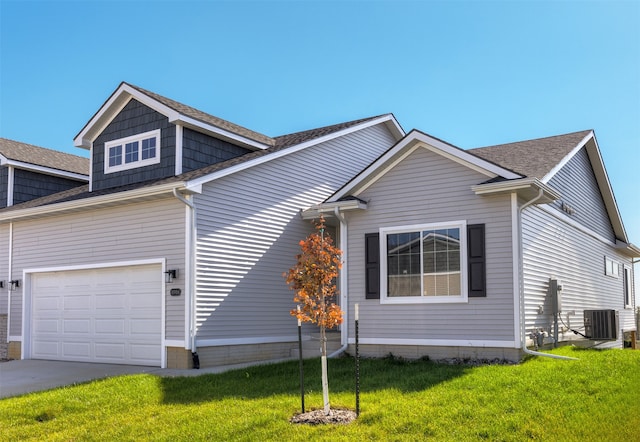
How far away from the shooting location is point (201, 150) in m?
15.7

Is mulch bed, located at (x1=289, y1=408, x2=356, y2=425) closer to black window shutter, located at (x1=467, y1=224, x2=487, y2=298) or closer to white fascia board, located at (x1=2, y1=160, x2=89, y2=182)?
black window shutter, located at (x1=467, y1=224, x2=487, y2=298)

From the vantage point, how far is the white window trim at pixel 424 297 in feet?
41.2

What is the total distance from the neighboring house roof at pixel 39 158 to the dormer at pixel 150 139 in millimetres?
3685

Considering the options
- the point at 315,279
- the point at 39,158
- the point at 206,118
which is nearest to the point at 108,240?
the point at 206,118

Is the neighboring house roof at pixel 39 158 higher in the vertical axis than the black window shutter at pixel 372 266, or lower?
higher

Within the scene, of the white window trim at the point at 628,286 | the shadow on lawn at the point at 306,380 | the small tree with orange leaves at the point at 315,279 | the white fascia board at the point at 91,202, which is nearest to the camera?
the small tree with orange leaves at the point at 315,279

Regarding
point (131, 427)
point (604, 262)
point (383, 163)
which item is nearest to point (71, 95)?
point (383, 163)

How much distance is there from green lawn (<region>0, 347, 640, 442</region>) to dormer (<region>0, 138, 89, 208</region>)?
33.2 feet

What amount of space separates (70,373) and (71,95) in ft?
25.5

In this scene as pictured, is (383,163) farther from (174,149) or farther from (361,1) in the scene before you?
(174,149)

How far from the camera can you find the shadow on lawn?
9930 mm

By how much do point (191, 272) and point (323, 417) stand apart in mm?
6035

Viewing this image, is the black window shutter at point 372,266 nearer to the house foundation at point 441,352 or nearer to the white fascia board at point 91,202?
the house foundation at point 441,352

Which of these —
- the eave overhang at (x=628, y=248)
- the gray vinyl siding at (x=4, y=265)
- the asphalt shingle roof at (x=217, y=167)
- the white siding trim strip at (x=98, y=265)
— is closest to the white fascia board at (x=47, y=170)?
the asphalt shingle roof at (x=217, y=167)
